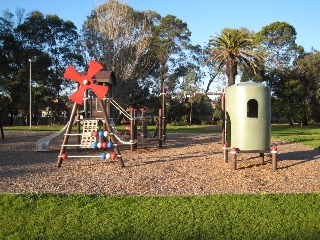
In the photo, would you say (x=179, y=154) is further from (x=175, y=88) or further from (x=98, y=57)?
(x=175, y=88)

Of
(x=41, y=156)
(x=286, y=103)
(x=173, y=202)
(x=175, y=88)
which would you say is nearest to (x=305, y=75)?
(x=286, y=103)

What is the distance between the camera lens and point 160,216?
15.3 feet

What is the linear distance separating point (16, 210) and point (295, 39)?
51.4 meters

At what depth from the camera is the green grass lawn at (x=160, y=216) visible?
412 centimetres

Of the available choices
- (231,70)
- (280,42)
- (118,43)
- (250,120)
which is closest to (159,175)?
(250,120)

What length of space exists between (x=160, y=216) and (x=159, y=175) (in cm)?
320

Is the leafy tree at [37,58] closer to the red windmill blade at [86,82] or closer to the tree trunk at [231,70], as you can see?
the tree trunk at [231,70]

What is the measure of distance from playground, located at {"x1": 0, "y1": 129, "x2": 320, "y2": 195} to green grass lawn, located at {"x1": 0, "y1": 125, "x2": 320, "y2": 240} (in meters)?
0.66

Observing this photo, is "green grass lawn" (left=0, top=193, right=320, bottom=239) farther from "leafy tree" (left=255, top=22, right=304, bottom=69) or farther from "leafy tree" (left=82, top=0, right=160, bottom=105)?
"leafy tree" (left=255, top=22, right=304, bottom=69)

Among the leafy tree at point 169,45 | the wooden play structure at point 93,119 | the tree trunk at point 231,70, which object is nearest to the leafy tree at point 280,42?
the leafy tree at point 169,45

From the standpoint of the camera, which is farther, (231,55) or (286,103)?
(286,103)

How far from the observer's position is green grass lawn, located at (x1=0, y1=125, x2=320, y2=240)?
4121 mm

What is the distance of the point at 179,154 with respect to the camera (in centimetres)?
1206

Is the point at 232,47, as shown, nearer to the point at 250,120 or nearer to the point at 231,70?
the point at 231,70
